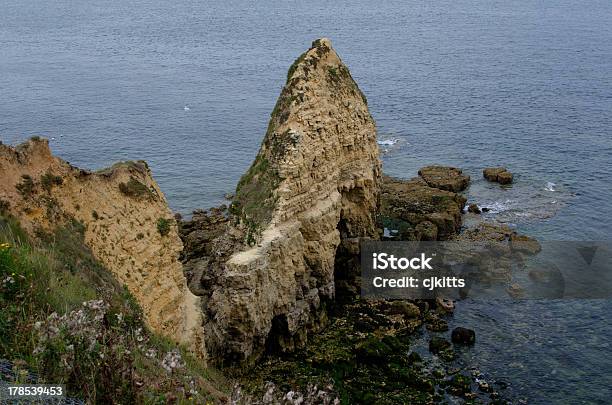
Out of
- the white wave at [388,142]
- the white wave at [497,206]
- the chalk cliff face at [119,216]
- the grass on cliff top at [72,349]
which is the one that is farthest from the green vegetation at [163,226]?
the white wave at [388,142]

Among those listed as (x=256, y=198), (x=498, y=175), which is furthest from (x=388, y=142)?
(x=256, y=198)

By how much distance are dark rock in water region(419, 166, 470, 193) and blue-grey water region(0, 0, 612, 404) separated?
168 centimetres

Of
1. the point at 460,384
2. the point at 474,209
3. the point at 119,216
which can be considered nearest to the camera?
the point at 119,216

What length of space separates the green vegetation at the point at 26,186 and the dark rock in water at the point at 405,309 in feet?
79.6

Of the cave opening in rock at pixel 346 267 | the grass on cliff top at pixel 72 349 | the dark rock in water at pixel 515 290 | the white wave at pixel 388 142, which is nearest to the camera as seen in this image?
the grass on cliff top at pixel 72 349

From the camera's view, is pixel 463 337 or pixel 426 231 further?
pixel 426 231

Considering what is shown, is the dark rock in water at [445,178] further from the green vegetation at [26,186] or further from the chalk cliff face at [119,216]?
the green vegetation at [26,186]

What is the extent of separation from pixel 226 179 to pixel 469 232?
25.4 meters

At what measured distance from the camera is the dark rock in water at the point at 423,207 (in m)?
55.5

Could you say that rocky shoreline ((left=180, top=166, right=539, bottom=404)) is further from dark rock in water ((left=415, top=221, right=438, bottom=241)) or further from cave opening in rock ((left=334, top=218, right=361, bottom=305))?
dark rock in water ((left=415, top=221, right=438, bottom=241))

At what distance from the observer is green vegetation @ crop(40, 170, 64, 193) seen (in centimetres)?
2420

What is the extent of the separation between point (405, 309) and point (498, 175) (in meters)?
31.9

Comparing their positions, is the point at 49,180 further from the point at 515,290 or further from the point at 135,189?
the point at 515,290

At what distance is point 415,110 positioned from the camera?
311 feet
